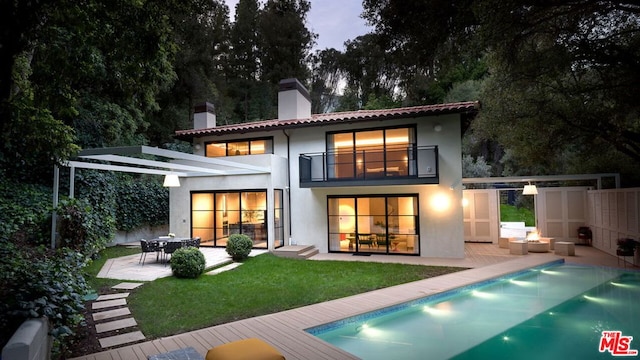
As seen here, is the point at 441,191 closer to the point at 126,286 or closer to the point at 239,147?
the point at 239,147

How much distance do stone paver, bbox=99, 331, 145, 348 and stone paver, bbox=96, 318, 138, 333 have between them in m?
0.39

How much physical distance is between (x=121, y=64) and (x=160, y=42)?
95 cm

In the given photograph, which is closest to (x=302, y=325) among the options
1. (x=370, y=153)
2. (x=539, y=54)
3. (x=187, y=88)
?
(x=370, y=153)

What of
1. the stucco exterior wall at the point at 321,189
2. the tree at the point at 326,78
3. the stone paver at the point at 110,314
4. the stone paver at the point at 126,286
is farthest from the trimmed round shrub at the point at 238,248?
the tree at the point at 326,78

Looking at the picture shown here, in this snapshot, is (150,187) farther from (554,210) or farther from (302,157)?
(554,210)

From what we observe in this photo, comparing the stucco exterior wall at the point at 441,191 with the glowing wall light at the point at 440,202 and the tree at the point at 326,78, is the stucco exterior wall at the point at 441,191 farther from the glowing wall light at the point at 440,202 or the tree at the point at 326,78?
the tree at the point at 326,78

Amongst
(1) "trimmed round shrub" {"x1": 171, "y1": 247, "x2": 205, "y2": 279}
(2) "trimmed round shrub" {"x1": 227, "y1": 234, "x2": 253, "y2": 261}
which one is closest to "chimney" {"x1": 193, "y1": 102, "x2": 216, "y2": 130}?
(2) "trimmed round shrub" {"x1": 227, "y1": 234, "x2": 253, "y2": 261}

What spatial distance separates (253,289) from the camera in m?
7.94

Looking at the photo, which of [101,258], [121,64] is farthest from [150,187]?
[121,64]

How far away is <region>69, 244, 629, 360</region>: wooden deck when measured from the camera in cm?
463

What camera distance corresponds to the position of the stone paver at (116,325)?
550cm

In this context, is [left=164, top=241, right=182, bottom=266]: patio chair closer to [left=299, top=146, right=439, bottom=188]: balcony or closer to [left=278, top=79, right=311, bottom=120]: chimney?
[left=299, top=146, right=439, bottom=188]: balcony

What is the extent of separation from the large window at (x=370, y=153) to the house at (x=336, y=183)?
0.04 meters

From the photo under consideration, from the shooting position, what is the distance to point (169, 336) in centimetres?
520
